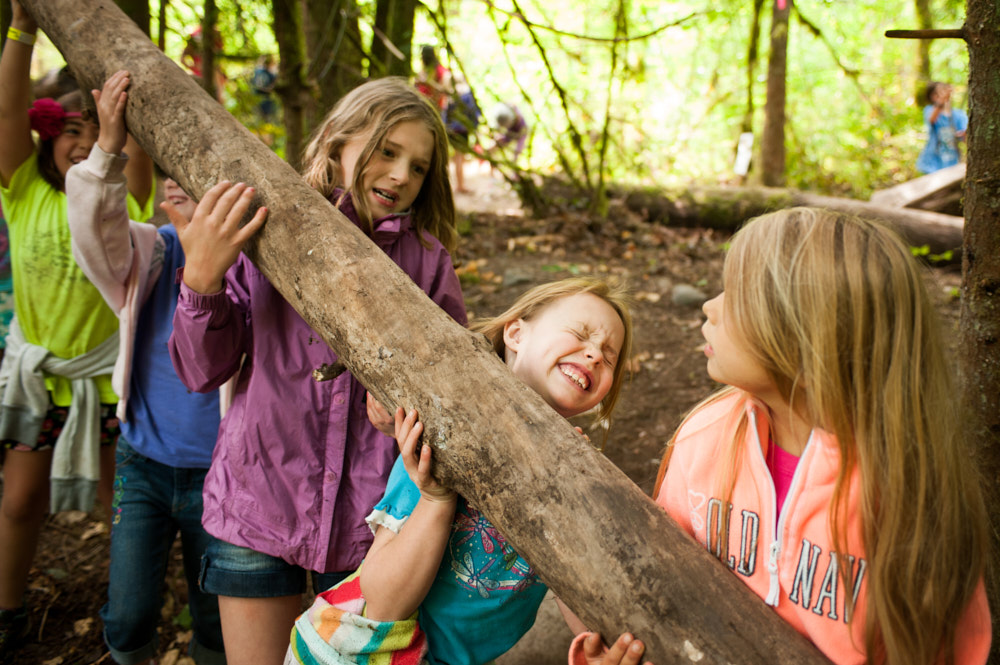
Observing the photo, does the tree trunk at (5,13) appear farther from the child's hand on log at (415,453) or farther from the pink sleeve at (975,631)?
the pink sleeve at (975,631)

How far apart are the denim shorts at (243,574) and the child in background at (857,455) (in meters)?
0.91

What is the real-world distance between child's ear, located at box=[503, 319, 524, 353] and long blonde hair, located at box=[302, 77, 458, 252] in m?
0.51

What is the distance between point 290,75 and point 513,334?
10.6 ft

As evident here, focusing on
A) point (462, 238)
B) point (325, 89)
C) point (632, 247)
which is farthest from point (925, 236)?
point (325, 89)

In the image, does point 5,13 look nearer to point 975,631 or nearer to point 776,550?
point 776,550

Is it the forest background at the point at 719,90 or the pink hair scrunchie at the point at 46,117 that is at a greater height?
the forest background at the point at 719,90

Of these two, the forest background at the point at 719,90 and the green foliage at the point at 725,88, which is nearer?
the forest background at the point at 719,90

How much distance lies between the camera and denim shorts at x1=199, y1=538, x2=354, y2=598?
1833 millimetres

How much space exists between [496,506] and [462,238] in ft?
21.3

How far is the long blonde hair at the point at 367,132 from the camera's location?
203 centimetres

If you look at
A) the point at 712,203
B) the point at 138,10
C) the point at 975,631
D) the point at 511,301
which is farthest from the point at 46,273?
the point at 712,203

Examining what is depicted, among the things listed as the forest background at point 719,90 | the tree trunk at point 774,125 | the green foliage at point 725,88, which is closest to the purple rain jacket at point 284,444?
the forest background at point 719,90

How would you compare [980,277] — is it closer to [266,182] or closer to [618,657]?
[618,657]

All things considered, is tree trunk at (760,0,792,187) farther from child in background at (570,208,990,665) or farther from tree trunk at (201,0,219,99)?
child in background at (570,208,990,665)
